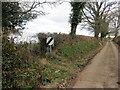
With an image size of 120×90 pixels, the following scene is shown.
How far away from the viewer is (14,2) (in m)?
11.4

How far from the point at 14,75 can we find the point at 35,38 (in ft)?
17.0

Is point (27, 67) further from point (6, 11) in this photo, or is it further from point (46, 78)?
point (6, 11)

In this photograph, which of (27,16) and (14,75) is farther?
(27,16)

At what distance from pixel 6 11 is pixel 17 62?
5.71 m

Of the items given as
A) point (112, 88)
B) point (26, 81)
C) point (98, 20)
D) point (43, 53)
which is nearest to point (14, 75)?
point (26, 81)

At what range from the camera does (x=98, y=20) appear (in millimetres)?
30391

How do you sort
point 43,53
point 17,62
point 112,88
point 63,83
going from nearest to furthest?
point 112,88 → point 63,83 → point 17,62 → point 43,53

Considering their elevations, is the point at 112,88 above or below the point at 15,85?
below

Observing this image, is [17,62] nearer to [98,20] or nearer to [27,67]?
[27,67]

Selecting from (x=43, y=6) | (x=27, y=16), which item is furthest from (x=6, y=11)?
(x=43, y=6)

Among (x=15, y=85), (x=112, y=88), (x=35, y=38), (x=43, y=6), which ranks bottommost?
(x=112, y=88)

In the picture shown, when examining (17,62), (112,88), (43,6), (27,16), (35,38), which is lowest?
(112,88)

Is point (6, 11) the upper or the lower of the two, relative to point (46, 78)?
upper

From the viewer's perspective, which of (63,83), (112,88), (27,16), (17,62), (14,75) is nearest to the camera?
(14,75)
